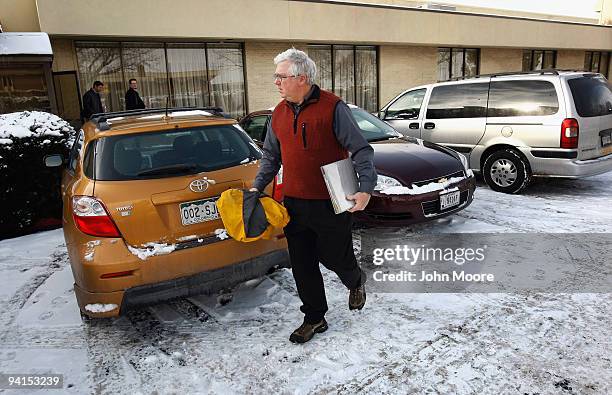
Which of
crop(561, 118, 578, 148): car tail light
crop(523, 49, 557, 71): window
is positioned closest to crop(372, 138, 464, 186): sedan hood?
crop(561, 118, 578, 148): car tail light

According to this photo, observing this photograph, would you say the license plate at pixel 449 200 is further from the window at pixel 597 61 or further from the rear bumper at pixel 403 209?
the window at pixel 597 61

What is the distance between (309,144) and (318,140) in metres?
0.06

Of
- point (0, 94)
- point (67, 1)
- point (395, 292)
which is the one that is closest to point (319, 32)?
point (67, 1)

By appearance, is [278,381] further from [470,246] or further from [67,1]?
[67,1]

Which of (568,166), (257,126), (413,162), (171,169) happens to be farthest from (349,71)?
(171,169)

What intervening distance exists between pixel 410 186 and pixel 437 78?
14513 millimetres

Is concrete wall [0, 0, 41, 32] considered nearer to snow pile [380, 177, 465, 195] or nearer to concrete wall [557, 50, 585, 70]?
snow pile [380, 177, 465, 195]

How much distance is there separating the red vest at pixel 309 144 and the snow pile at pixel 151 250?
0.89 m

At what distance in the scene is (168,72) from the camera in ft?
39.0

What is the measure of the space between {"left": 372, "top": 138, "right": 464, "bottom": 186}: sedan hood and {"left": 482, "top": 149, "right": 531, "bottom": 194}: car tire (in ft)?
5.27

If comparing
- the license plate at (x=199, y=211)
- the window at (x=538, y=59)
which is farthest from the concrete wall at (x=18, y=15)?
the window at (x=538, y=59)

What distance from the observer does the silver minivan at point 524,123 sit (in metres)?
5.87

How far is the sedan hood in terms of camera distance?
4.70 m

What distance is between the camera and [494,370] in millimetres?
2574
